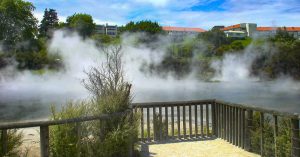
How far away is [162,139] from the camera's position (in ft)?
28.9

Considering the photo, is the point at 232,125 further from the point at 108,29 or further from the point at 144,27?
the point at 108,29

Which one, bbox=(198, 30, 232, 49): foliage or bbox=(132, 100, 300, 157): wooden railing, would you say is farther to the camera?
bbox=(198, 30, 232, 49): foliage

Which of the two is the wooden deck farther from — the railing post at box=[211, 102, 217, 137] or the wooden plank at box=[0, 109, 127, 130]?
the wooden plank at box=[0, 109, 127, 130]

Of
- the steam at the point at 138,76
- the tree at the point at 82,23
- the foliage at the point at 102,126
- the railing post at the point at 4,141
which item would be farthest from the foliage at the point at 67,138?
the tree at the point at 82,23

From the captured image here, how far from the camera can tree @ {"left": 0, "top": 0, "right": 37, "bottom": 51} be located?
59.3m

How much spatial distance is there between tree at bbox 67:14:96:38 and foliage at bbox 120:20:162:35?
618cm

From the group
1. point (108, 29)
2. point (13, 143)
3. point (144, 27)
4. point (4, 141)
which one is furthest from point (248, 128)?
point (108, 29)

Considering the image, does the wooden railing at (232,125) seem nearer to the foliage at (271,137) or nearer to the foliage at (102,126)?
the foliage at (271,137)

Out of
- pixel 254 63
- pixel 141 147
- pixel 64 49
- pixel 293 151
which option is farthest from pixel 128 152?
pixel 254 63

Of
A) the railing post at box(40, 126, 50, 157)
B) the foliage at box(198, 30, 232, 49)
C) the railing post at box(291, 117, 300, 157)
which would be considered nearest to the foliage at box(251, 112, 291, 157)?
the railing post at box(291, 117, 300, 157)

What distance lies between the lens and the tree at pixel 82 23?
6987 cm

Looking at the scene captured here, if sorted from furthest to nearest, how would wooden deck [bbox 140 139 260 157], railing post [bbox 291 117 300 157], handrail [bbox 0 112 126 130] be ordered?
wooden deck [bbox 140 139 260 157]
railing post [bbox 291 117 300 157]
handrail [bbox 0 112 126 130]

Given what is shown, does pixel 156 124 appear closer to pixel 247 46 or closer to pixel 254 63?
pixel 254 63

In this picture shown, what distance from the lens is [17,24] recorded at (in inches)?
2361
